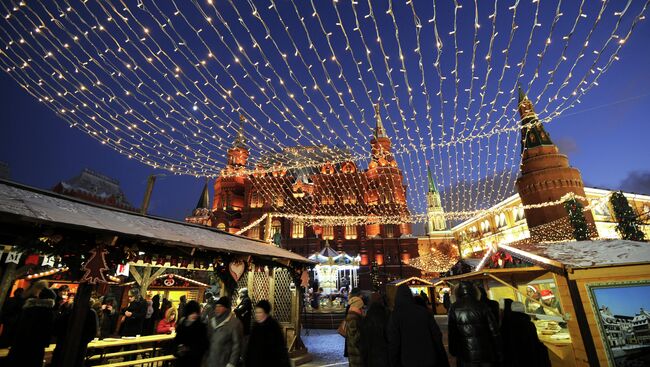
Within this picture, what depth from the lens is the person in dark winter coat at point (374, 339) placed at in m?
3.67

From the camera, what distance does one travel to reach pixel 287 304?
997cm

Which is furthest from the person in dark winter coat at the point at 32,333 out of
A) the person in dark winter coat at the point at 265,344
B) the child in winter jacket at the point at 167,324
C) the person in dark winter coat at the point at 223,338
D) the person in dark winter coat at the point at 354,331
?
the person in dark winter coat at the point at 354,331

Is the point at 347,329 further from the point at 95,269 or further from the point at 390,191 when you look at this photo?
the point at 390,191

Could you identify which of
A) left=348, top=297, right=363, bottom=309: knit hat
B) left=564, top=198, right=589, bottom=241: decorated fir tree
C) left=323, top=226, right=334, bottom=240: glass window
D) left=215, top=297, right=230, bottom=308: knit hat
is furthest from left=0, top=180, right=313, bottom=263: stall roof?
left=323, top=226, right=334, bottom=240: glass window

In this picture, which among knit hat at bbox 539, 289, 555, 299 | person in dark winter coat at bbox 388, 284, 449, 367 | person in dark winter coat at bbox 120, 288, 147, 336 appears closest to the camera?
person in dark winter coat at bbox 388, 284, 449, 367

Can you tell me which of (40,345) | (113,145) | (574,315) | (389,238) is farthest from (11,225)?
(389,238)

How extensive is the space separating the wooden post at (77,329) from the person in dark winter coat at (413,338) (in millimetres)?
4667

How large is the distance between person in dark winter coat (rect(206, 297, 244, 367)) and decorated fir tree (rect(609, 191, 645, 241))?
72.6ft

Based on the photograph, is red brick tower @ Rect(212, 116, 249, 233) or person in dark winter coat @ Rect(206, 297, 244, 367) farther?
red brick tower @ Rect(212, 116, 249, 233)

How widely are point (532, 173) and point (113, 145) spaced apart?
35757mm

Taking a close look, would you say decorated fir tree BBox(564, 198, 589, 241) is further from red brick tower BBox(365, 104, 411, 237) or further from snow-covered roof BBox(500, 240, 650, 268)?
red brick tower BBox(365, 104, 411, 237)

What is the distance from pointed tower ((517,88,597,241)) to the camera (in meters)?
27.4

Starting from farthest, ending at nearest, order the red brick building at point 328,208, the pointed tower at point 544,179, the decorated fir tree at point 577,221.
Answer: the red brick building at point 328,208
the pointed tower at point 544,179
the decorated fir tree at point 577,221

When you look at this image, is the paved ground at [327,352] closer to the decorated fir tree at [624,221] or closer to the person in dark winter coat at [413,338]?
the person in dark winter coat at [413,338]
